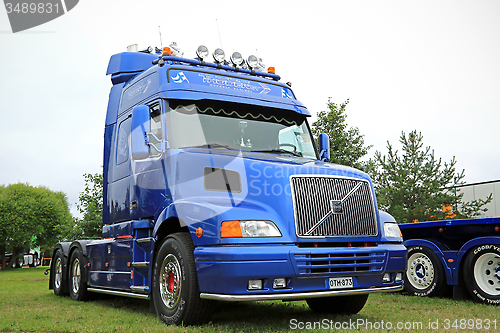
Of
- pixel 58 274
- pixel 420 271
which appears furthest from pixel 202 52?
pixel 58 274

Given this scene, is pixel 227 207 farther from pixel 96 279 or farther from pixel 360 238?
pixel 96 279

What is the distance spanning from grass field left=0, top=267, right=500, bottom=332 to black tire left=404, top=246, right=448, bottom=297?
0.30 meters

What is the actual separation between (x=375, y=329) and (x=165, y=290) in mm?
2763

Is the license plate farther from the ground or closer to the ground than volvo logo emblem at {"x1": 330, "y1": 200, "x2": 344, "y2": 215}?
closer to the ground

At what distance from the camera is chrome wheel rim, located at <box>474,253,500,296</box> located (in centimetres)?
838

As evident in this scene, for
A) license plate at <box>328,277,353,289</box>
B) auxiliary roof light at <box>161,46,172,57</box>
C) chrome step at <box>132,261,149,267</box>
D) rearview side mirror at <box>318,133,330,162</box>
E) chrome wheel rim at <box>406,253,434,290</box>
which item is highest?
auxiliary roof light at <box>161,46,172,57</box>

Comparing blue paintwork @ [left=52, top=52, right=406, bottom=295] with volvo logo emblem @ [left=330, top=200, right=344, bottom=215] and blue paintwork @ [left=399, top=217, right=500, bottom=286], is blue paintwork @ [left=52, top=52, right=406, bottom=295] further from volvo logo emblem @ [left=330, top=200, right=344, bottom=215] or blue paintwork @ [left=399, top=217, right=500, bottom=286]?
blue paintwork @ [left=399, top=217, right=500, bottom=286]

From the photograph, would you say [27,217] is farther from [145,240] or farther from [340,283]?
[340,283]

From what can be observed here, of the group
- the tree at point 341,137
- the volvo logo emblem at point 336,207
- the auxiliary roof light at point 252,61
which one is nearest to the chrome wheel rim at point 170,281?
the volvo logo emblem at point 336,207

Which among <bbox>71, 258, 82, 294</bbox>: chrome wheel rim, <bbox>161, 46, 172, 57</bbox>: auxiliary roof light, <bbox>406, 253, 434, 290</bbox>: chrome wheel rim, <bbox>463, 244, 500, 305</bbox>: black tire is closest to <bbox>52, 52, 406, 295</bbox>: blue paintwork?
<bbox>161, 46, 172, 57</bbox>: auxiliary roof light

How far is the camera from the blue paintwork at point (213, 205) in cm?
563

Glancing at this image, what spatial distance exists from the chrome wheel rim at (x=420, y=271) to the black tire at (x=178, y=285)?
5372mm

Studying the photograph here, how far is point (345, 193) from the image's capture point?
21.0 ft

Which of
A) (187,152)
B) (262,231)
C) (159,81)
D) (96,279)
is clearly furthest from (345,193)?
(96,279)
